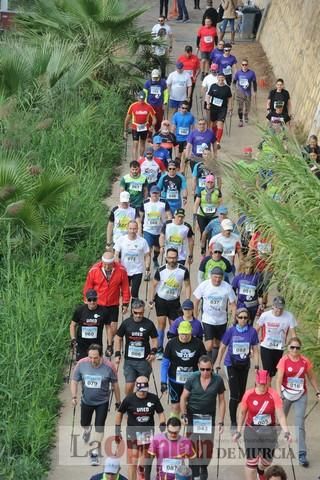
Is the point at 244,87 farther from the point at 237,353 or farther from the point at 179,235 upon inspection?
the point at 237,353

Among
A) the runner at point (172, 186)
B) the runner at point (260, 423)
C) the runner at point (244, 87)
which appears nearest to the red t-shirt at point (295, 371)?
the runner at point (260, 423)

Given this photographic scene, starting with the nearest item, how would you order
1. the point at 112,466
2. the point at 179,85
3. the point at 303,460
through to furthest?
1. the point at 112,466
2. the point at 303,460
3. the point at 179,85

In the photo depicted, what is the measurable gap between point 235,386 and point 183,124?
8.66 metres

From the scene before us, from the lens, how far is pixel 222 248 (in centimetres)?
1731

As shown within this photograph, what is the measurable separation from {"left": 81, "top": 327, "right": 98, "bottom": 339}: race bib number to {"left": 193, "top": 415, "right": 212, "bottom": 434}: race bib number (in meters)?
2.18

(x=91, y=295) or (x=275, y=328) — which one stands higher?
(x=91, y=295)

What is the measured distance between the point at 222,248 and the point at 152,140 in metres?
6.39

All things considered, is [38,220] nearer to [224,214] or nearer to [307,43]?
[224,214]

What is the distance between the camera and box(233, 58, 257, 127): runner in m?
26.5

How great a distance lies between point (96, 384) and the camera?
47.5 ft

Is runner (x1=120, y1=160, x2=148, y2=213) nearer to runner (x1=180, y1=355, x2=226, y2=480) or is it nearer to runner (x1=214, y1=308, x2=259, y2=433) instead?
runner (x1=214, y1=308, x2=259, y2=433)

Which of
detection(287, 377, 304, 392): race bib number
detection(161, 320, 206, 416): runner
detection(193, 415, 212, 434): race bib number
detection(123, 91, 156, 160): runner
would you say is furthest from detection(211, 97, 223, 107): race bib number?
detection(193, 415, 212, 434): race bib number

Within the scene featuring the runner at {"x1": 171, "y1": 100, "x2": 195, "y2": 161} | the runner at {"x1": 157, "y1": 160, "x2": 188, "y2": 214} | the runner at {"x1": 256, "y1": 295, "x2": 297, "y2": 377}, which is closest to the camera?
the runner at {"x1": 256, "y1": 295, "x2": 297, "y2": 377}

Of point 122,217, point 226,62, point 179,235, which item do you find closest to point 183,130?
point 226,62
